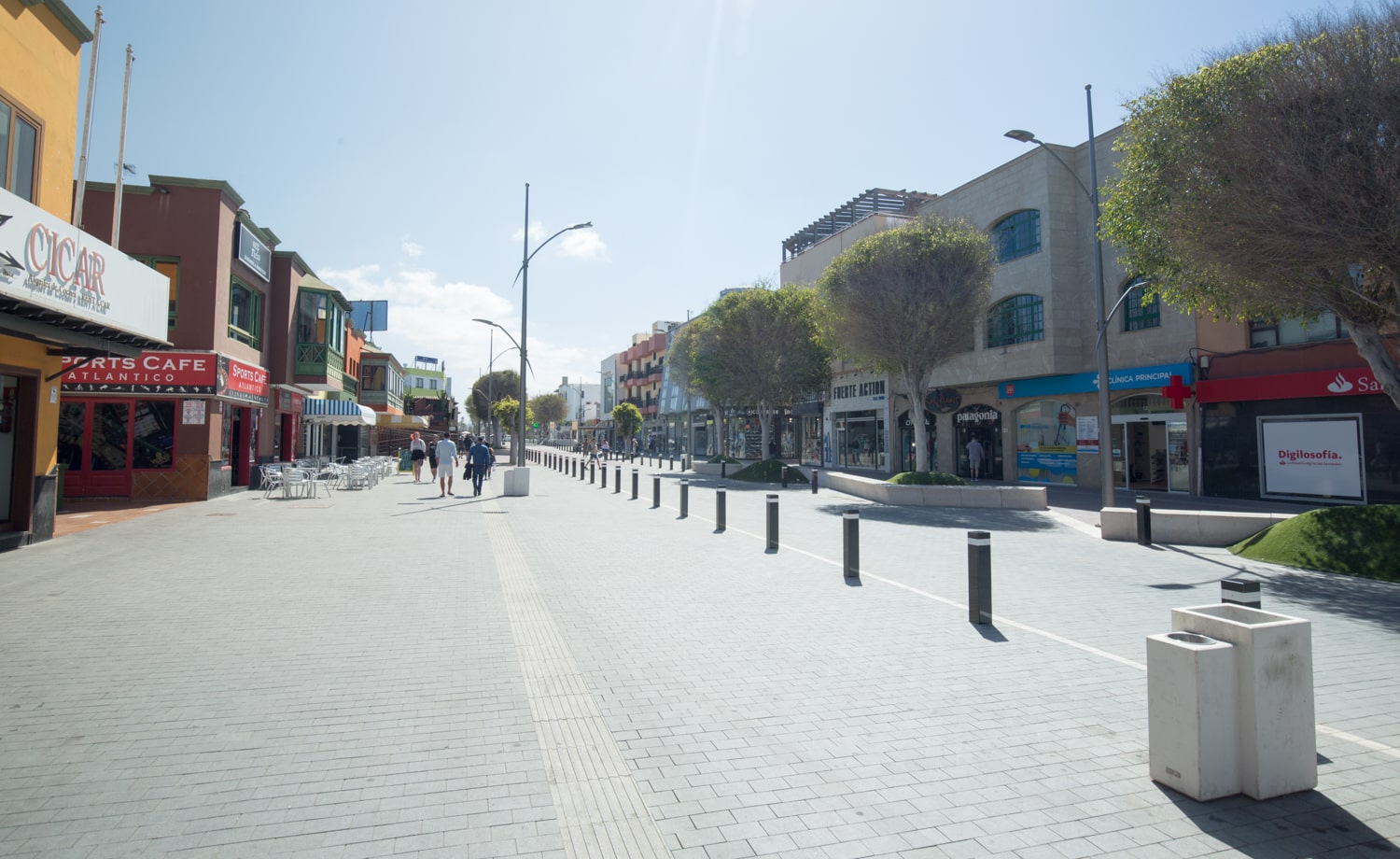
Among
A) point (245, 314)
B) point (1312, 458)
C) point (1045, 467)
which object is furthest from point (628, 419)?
point (1312, 458)

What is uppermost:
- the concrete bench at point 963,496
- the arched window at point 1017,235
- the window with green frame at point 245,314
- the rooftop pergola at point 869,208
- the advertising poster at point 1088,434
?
the rooftop pergola at point 869,208

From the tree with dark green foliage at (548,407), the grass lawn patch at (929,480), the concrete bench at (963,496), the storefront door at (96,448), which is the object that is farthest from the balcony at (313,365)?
the tree with dark green foliage at (548,407)

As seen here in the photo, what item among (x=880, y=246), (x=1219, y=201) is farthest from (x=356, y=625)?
(x=880, y=246)

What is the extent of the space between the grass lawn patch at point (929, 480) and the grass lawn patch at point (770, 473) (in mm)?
8175

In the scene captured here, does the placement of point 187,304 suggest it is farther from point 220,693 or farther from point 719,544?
point 220,693

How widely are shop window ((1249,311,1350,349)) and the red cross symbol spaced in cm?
183

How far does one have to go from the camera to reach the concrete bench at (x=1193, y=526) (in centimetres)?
1237

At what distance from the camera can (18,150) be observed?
1059 centimetres

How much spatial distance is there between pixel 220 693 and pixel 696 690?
3.07m

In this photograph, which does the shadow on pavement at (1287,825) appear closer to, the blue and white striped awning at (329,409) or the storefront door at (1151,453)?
the storefront door at (1151,453)

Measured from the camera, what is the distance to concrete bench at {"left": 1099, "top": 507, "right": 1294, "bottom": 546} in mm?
12367

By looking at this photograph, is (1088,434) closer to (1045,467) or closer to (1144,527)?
(1045,467)

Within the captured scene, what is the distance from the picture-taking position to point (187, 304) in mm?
18531

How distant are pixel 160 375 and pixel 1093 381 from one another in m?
25.7
